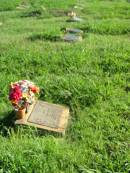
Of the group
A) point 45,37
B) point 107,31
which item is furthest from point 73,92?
point 107,31

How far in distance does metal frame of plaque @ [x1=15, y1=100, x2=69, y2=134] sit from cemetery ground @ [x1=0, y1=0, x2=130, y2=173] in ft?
0.31

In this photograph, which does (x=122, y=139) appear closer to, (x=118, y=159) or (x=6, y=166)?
(x=118, y=159)

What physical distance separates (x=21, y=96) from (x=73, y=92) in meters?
1.03

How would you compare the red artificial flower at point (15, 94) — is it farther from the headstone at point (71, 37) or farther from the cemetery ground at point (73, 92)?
the headstone at point (71, 37)

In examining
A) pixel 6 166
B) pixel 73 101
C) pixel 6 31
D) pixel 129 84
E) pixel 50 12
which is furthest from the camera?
pixel 50 12

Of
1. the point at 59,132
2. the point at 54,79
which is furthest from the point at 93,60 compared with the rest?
the point at 59,132

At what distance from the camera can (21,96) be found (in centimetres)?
513

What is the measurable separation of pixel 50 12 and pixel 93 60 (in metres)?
5.19

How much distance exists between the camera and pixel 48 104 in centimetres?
562

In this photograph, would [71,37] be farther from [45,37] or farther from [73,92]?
[73,92]

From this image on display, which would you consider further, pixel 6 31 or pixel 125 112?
pixel 6 31

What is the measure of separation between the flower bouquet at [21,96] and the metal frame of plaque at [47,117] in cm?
11

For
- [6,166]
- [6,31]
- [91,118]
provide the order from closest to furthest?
[6,166], [91,118], [6,31]

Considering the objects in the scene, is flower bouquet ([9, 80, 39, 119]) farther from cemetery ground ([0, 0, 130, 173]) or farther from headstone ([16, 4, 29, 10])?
headstone ([16, 4, 29, 10])
